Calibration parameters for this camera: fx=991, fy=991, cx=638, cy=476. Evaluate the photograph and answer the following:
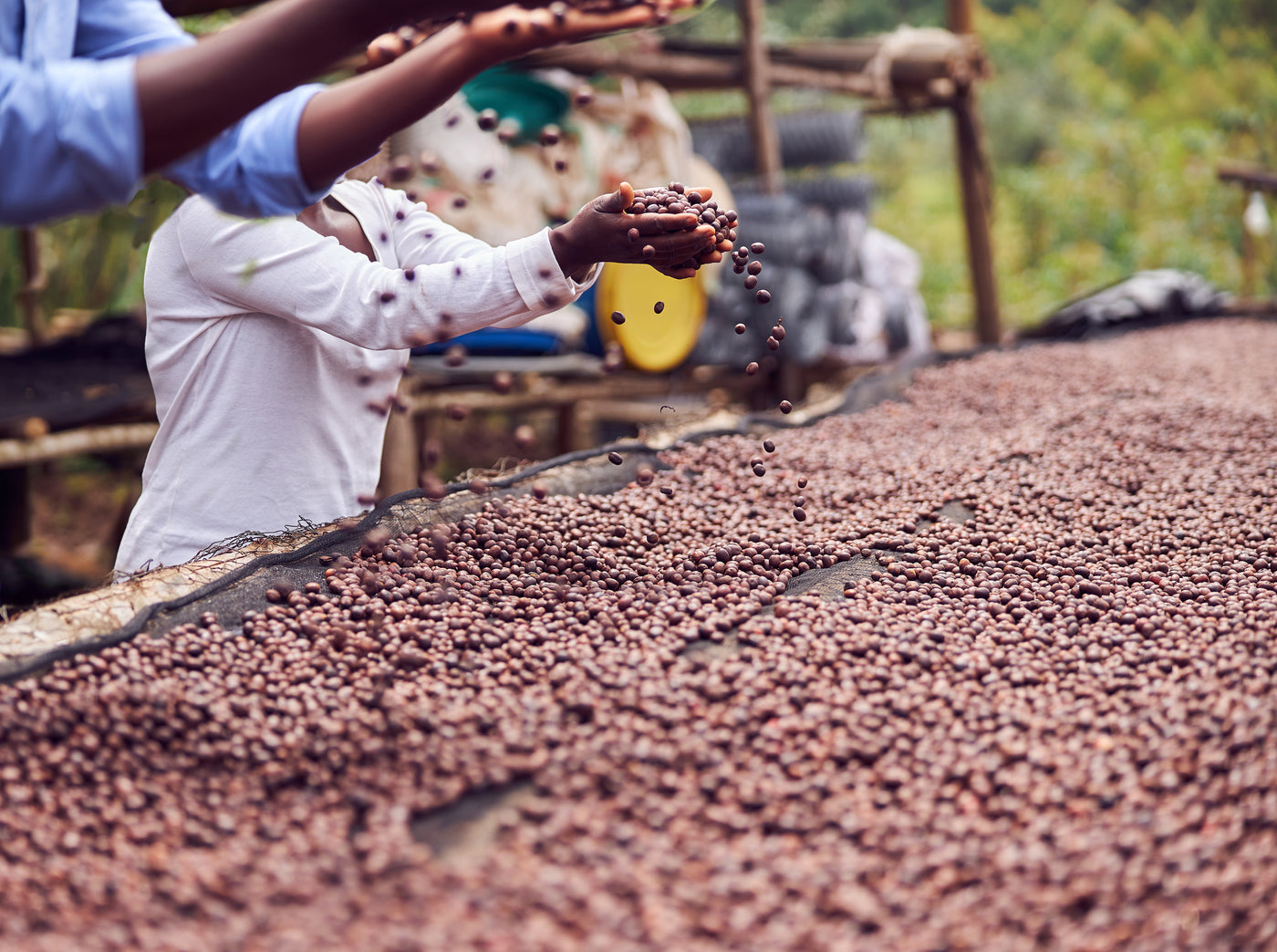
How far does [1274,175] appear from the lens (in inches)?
264

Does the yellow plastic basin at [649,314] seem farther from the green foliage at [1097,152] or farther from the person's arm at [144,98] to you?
the green foliage at [1097,152]

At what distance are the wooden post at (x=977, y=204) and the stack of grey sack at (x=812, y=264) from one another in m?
0.44

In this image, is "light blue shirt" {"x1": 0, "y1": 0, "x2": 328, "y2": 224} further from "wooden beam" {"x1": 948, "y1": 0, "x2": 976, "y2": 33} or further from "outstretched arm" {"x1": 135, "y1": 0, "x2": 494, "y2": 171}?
"wooden beam" {"x1": 948, "y1": 0, "x2": 976, "y2": 33}

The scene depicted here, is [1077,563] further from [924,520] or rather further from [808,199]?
[808,199]

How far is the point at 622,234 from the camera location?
1834mm

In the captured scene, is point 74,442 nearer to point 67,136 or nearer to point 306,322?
point 306,322

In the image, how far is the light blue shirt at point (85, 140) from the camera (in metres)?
1.14

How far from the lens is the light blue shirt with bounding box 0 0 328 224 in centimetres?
114

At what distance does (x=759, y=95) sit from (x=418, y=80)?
439 cm

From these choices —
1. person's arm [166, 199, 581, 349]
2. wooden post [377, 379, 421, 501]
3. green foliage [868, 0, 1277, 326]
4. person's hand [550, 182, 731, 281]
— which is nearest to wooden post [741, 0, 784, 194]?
wooden post [377, 379, 421, 501]

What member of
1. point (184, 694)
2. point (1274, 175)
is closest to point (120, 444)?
point (184, 694)

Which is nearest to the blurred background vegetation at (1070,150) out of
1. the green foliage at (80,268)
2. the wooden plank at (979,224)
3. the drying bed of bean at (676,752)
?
the green foliage at (80,268)

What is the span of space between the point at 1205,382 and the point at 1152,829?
324 cm

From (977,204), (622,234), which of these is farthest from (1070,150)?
(622,234)
